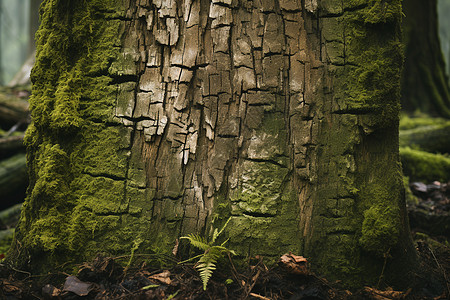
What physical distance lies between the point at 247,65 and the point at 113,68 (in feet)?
3.22

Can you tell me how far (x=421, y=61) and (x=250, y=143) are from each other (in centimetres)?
659

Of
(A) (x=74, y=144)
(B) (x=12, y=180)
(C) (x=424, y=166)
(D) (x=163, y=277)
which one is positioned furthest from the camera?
(C) (x=424, y=166)

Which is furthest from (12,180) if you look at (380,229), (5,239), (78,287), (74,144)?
(380,229)

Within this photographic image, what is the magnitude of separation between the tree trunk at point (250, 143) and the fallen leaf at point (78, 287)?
258 millimetres

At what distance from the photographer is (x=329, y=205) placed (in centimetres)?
224

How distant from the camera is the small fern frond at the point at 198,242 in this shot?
2056mm

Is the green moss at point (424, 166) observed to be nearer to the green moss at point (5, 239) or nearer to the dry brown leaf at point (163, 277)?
the dry brown leaf at point (163, 277)

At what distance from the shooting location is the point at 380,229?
7.16 ft

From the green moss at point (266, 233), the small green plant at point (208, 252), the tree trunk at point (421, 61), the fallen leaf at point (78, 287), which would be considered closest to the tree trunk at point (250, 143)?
the green moss at point (266, 233)

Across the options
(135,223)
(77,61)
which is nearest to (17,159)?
(77,61)

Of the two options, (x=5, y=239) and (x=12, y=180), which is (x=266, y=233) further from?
(x=12, y=180)

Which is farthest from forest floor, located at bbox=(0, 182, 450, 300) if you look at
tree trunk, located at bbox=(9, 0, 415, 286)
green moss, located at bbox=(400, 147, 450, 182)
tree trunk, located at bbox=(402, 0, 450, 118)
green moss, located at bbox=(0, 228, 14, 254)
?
tree trunk, located at bbox=(402, 0, 450, 118)

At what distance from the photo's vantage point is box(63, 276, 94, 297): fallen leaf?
1938 mm

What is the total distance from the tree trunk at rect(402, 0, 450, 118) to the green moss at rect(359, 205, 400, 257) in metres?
5.67
